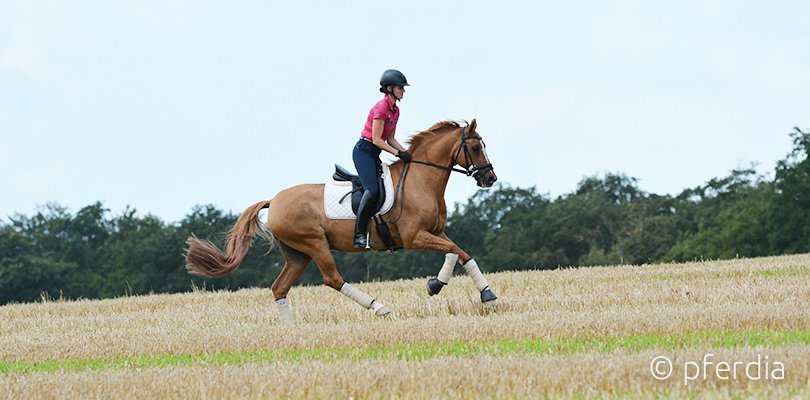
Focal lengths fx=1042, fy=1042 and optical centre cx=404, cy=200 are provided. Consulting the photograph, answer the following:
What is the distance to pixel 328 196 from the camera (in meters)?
13.5

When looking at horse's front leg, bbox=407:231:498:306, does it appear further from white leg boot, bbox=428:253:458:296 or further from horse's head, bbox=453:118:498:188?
horse's head, bbox=453:118:498:188

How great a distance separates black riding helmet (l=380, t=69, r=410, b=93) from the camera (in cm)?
1274

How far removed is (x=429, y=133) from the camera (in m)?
13.5

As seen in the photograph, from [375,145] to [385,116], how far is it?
0.39 m

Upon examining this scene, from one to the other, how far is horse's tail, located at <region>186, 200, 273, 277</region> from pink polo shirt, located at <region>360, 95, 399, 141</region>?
2.03 meters

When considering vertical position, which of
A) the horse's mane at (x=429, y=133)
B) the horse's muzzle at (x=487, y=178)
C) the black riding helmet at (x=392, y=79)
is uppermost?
the black riding helmet at (x=392, y=79)

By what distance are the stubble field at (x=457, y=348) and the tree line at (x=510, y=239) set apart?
52.4m

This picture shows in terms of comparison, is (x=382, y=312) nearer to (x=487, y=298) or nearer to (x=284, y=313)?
(x=487, y=298)

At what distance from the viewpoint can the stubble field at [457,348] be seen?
23.0ft

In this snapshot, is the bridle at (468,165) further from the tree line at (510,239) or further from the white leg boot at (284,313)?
the tree line at (510,239)

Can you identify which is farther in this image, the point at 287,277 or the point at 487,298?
the point at 287,277

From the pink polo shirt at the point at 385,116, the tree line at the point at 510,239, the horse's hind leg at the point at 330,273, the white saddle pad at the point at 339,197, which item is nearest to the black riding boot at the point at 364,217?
the white saddle pad at the point at 339,197

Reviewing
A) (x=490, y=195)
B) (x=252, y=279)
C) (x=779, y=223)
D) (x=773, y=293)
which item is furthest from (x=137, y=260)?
(x=773, y=293)

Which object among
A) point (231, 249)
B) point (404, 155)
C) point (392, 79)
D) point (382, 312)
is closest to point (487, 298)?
point (382, 312)
